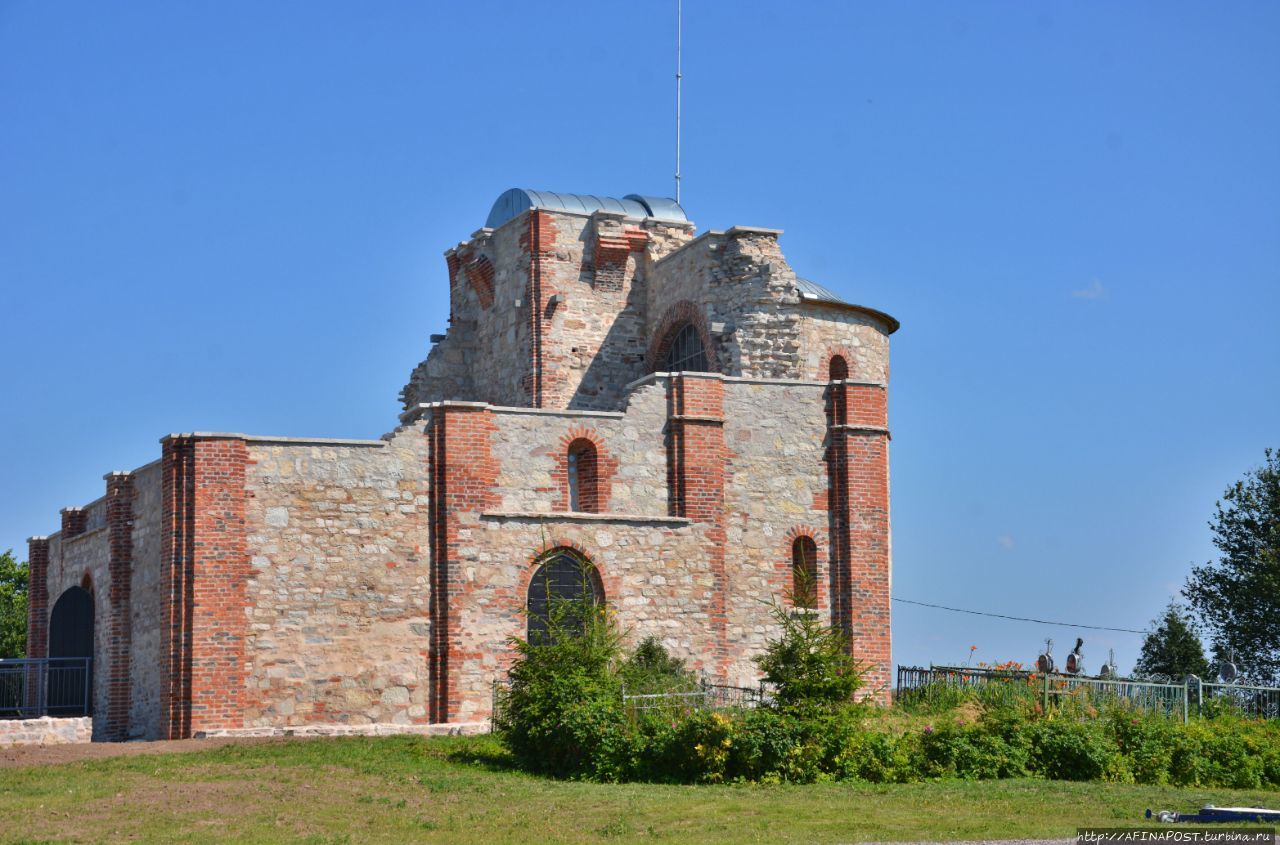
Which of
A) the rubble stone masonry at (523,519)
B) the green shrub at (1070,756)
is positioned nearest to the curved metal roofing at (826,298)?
the rubble stone masonry at (523,519)

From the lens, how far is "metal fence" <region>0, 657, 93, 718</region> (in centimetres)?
3247

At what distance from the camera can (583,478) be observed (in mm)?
30203

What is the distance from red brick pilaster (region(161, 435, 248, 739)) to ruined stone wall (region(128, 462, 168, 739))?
62 cm

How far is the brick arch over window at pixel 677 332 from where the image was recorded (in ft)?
107

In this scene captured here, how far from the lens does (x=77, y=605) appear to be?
3391 cm

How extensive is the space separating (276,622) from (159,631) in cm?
224

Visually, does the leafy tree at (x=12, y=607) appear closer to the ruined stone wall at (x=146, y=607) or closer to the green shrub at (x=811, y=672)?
the ruined stone wall at (x=146, y=607)

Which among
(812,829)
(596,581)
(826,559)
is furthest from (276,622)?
(812,829)

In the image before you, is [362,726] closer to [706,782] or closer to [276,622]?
[276,622]

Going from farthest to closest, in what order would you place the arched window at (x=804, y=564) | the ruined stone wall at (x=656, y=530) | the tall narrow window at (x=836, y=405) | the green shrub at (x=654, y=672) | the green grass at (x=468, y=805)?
1. the tall narrow window at (x=836, y=405)
2. the arched window at (x=804, y=564)
3. the ruined stone wall at (x=656, y=530)
4. the green shrub at (x=654, y=672)
5. the green grass at (x=468, y=805)

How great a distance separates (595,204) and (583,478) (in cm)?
847

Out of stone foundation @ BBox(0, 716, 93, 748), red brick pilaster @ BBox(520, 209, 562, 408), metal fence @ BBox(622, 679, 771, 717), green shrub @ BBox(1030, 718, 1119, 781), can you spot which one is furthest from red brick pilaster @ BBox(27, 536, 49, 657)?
green shrub @ BBox(1030, 718, 1119, 781)

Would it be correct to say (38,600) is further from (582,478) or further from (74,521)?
(582,478)

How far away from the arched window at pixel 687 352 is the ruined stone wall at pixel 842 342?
1984 mm
